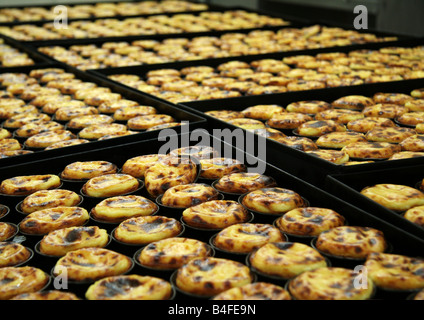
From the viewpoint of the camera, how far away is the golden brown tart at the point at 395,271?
141 centimetres

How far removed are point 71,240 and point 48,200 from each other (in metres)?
0.32

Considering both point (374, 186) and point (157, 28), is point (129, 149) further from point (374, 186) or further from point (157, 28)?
point (157, 28)

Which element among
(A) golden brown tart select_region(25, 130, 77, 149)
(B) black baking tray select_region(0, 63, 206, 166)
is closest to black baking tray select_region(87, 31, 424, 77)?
(B) black baking tray select_region(0, 63, 206, 166)

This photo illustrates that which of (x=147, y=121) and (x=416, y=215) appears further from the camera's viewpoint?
(x=147, y=121)

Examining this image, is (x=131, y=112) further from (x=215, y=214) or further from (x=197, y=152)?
(x=215, y=214)

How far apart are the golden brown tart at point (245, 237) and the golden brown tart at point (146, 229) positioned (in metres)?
0.16

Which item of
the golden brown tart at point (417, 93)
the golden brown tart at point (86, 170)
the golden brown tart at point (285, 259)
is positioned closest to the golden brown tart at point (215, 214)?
the golden brown tart at point (285, 259)

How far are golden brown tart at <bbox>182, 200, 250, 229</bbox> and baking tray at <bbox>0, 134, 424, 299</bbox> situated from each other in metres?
0.15

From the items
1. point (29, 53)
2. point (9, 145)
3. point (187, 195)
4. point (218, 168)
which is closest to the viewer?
point (187, 195)

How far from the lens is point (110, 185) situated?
2.06 m

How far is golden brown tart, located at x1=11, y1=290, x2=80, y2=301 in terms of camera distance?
1409 mm

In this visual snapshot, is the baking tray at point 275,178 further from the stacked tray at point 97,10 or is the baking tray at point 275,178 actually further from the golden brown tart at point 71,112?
the stacked tray at point 97,10

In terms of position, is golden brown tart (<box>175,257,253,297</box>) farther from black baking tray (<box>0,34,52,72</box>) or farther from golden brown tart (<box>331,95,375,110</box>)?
black baking tray (<box>0,34,52,72</box>)

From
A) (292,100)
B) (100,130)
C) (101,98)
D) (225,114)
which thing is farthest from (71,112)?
(292,100)
